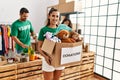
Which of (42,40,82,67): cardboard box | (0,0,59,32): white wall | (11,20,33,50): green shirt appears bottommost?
(42,40,82,67): cardboard box

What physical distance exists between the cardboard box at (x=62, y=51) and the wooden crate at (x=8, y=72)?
32.3 inches

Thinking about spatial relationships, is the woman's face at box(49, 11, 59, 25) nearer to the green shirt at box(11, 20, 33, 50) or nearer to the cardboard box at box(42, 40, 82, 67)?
the cardboard box at box(42, 40, 82, 67)

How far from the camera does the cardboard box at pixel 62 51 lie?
5.05ft

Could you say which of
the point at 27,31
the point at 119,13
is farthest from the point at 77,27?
the point at 27,31

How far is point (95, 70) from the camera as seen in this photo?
3652mm

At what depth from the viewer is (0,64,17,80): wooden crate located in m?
2.16

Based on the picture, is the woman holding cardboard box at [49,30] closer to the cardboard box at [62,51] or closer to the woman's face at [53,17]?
the woman's face at [53,17]

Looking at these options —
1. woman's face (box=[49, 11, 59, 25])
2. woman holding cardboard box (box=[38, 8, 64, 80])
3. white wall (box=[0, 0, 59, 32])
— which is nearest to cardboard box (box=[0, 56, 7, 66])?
woman holding cardboard box (box=[38, 8, 64, 80])

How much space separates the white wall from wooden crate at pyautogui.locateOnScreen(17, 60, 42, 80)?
2.03 metres

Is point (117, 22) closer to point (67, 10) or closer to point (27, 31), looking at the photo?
point (67, 10)

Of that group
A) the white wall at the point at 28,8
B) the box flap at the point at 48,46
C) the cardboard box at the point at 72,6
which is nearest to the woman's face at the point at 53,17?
the box flap at the point at 48,46

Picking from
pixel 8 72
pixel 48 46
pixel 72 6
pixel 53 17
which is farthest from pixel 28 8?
pixel 48 46

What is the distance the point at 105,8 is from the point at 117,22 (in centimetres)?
48

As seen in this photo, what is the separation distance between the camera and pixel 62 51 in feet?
5.14
